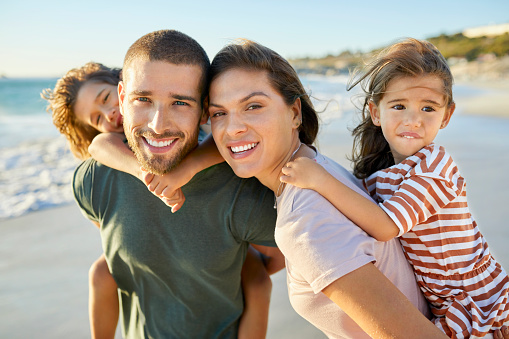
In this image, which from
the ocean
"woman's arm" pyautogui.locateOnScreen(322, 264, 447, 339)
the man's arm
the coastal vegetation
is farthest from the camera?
the coastal vegetation

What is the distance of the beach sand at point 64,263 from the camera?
10.8 feet

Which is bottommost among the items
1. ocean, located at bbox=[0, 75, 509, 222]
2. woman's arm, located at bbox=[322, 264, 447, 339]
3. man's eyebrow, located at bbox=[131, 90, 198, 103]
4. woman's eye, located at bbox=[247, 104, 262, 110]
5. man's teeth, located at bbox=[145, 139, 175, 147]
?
ocean, located at bbox=[0, 75, 509, 222]

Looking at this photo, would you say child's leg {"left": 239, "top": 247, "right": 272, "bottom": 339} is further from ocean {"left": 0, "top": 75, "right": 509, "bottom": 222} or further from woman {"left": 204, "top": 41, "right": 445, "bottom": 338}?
ocean {"left": 0, "top": 75, "right": 509, "bottom": 222}

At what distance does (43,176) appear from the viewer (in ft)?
23.5

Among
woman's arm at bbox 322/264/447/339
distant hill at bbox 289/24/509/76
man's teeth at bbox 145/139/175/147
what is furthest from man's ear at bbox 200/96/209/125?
distant hill at bbox 289/24/509/76

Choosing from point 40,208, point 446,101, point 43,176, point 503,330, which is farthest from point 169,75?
point 43,176

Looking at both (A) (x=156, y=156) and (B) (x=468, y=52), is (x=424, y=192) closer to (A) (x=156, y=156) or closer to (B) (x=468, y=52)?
(A) (x=156, y=156)

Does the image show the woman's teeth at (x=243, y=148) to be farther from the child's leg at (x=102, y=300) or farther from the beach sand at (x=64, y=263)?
the beach sand at (x=64, y=263)

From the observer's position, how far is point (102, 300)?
8.66 ft

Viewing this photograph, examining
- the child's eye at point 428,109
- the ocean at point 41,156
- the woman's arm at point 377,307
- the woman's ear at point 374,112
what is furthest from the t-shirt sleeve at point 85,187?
the child's eye at point 428,109

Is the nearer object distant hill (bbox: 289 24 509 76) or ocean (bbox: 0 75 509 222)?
ocean (bbox: 0 75 509 222)

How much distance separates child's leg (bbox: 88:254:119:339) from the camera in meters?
2.62

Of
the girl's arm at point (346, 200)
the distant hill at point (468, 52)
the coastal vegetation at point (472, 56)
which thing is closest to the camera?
the girl's arm at point (346, 200)

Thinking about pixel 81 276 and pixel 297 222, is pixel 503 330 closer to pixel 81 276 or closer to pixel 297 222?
pixel 297 222
